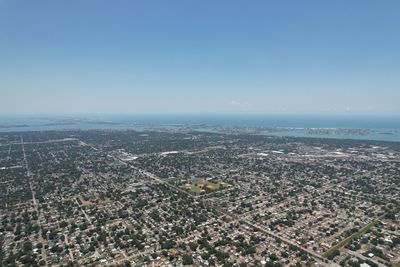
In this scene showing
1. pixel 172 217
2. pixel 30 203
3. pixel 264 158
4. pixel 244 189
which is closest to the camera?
pixel 172 217

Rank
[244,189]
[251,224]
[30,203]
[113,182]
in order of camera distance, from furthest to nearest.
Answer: [113,182], [244,189], [30,203], [251,224]

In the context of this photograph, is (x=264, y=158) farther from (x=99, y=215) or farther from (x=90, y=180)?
(x=99, y=215)

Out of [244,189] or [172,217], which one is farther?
[244,189]

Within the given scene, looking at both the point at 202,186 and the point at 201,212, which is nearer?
the point at 201,212

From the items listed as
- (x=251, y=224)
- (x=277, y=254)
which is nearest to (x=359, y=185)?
(x=251, y=224)

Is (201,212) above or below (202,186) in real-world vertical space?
below

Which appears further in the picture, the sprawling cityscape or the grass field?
the grass field

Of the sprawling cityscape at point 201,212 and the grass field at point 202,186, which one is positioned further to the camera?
the grass field at point 202,186
